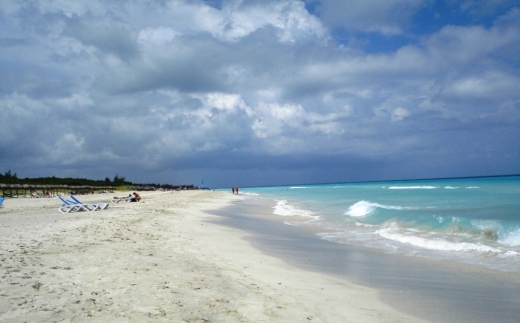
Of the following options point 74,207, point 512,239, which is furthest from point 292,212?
point 512,239

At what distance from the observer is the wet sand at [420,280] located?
222 inches

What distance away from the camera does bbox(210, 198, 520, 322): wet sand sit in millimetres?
5641

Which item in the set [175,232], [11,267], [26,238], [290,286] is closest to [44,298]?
[11,267]

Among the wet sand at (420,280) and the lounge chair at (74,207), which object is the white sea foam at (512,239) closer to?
the wet sand at (420,280)

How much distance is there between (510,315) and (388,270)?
3163 millimetres

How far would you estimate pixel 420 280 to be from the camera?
24.7ft

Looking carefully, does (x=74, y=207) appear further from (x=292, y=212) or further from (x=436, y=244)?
(x=436, y=244)

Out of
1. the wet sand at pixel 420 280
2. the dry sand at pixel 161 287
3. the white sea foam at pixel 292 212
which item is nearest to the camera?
the dry sand at pixel 161 287

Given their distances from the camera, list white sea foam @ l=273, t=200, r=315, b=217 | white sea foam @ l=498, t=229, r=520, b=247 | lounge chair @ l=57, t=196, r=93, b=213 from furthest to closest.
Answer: white sea foam @ l=273, t=200, r=315, b=217, lounge chair @ l=57, t=196, r=93, b=213, white sea foam @ l=498, t=229, r=520, b=247

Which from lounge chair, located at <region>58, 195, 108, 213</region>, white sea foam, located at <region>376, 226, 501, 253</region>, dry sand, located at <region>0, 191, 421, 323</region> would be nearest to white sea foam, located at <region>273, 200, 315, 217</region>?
white sea foam, located at <region>376, 226, 501, 253</region>

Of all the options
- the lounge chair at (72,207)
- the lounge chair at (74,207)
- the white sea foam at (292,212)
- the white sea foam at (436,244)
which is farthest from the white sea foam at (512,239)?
the lounge chair at (72,207)

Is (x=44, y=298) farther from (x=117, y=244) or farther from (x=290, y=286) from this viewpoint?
(x=117, y=244)

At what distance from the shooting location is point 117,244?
9.59m

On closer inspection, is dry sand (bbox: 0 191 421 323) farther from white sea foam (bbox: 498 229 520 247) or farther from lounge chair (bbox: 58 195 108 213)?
lounge chair (bbox: 58 195 108 213)
